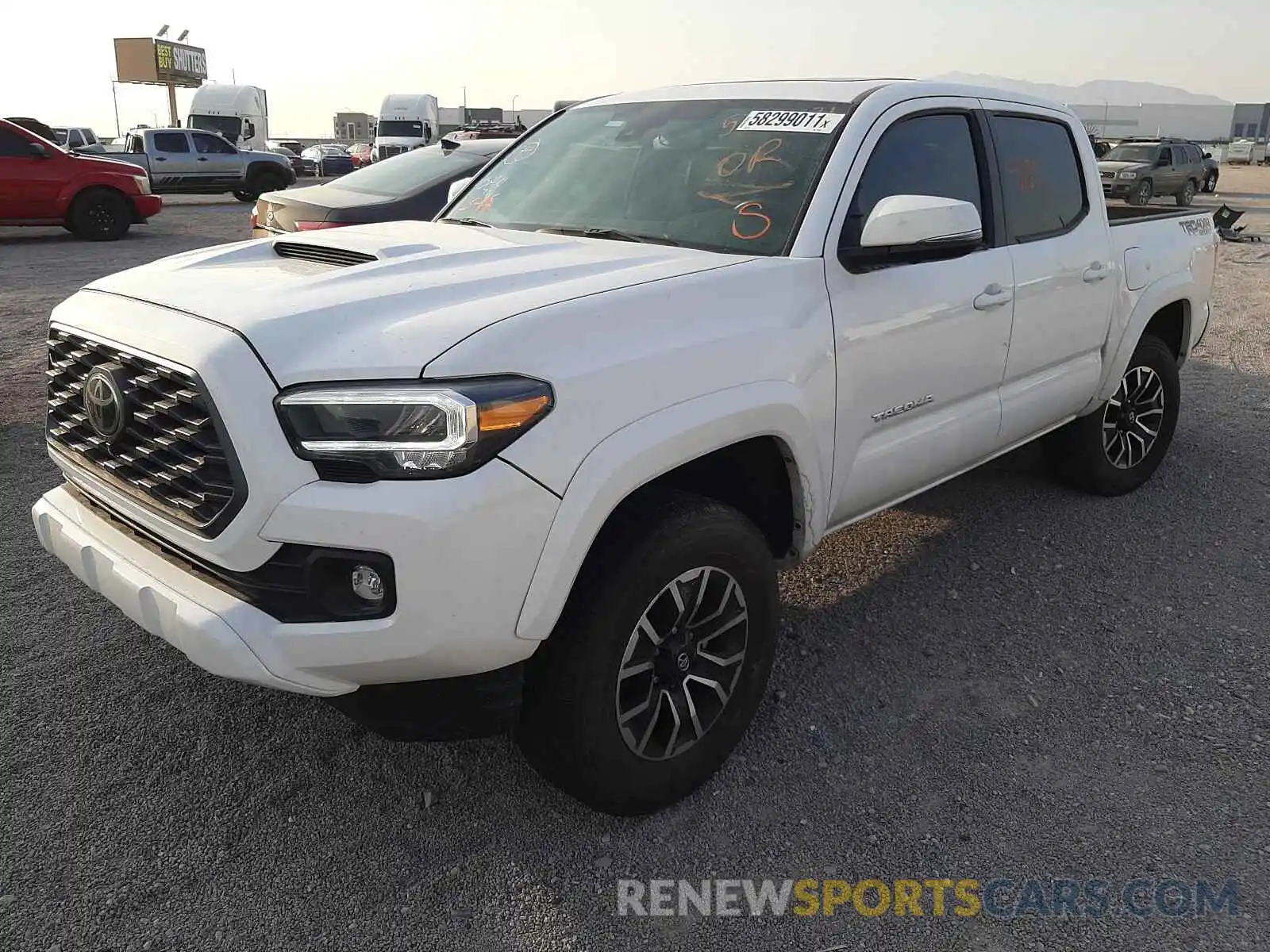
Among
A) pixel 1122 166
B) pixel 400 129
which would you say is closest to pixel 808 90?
pixel 1122 166

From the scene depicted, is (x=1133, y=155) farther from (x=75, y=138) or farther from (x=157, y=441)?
(x=75, y=138)

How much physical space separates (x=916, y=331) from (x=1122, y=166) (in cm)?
2430

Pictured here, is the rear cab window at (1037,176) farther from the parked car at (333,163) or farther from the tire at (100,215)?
the parked car at (333,163)

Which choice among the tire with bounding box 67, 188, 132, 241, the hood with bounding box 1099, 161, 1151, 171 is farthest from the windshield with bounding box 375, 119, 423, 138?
the hood with bounding box 1099, 161, 1151, 171

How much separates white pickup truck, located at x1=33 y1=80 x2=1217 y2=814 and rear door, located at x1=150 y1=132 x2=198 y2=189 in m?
21.5

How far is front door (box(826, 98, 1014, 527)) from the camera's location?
3.02 meters

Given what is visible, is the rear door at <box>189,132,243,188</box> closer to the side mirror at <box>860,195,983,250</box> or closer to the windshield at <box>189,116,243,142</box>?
the windshield at <box>189,116,243,142</box>

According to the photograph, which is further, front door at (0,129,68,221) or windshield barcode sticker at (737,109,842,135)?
front door at (0,129,68,221)

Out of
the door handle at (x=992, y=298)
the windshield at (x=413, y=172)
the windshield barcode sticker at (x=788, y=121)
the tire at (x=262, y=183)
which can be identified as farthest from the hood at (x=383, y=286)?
the tire at (x=262, y=183)

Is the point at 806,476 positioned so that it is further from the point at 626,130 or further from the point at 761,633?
the point at 626,130

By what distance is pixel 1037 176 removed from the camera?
Answer: 159 inches

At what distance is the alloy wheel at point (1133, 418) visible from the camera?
491cm

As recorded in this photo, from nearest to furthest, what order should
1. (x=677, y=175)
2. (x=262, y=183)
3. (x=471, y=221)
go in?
1. (x=677, y=175)
2. (x=471, y=221)
3. (x=262, y=183)

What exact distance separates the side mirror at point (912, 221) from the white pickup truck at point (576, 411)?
0.4 inches
